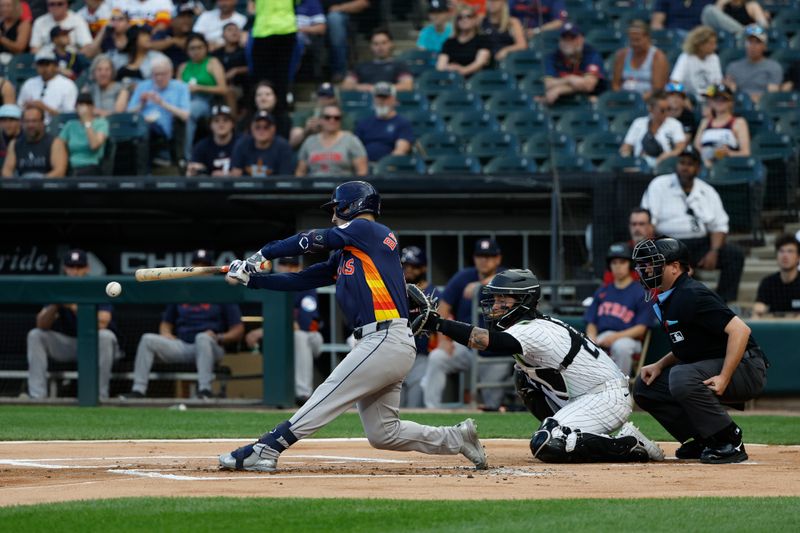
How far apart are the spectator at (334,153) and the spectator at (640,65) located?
327 cm

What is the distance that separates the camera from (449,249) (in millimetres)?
13320

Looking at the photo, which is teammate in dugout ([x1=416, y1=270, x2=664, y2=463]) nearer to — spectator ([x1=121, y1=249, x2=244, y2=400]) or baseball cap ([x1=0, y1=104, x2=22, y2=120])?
spectator ([x1=121, y1=249, x2=244, y2=400])

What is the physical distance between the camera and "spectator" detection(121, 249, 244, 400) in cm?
1155

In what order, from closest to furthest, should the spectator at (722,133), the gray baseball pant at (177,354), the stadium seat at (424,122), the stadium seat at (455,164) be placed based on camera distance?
the gray baseball pant at (177,354) → the spectator at (722,133) → the stadium seat at (455,164) → the stadium seat at (424,122)

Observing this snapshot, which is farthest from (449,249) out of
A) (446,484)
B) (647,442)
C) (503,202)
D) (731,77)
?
(446,484)

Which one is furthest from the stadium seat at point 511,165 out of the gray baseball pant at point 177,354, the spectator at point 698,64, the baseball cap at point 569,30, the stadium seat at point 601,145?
the gray baseball pant at point 177,354

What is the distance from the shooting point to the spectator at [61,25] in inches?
618

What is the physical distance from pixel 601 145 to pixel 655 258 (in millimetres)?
6603

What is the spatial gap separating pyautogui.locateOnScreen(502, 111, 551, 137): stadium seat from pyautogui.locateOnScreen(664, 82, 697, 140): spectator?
1.43 m

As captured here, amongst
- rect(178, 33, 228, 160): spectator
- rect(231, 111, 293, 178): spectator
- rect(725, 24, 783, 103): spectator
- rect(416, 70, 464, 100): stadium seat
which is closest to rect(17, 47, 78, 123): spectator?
rect(178, 33, 228, 160): spectator

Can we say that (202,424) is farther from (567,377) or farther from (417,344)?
(567,377)

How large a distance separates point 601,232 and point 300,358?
2.97 m

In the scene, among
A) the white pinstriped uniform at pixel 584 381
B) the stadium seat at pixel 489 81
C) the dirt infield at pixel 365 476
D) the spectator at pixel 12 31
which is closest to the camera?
the dirt infield at pixel 365 476

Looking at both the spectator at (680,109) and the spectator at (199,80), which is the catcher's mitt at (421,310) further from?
the spectator at (199,80)
